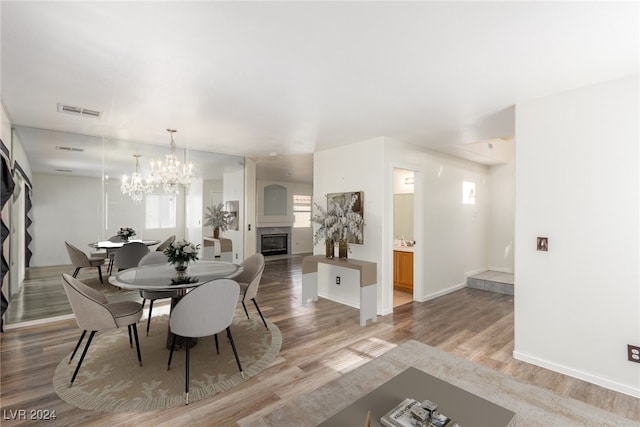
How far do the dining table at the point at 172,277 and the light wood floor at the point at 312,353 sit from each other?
2.59 feet

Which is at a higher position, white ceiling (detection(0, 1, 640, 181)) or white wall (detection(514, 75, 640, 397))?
white ceiling (detection(0, 1, 640, 181))

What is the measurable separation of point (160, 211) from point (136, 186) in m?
0.50

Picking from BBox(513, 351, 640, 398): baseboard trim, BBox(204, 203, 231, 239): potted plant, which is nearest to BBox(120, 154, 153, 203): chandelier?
BBox(204, 203, 231, 239): potted plant

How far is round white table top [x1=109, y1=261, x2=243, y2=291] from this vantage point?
258cm

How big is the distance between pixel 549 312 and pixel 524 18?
249 centimetres

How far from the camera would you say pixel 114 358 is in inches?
115

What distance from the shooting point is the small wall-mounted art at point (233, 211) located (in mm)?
5845

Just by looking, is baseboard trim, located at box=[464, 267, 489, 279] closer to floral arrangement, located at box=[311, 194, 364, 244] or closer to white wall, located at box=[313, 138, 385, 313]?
white wall, located at box=[313, 138, 385, 313]

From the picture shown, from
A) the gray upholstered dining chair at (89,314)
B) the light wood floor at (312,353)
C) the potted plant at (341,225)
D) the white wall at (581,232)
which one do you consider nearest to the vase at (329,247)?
the potted plant at (341,225)

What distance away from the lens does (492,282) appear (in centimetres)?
565

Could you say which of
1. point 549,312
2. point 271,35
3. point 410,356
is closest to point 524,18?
point 271,35

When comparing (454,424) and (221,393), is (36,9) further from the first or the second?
(454,424)

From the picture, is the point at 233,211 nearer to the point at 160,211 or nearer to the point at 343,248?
the point at 160,211

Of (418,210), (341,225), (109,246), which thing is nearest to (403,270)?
(418,210)
